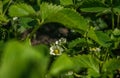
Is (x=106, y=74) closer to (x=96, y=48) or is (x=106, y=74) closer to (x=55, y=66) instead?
(x=96, y=48)

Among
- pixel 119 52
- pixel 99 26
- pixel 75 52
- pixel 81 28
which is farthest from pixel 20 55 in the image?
pixel 99 26

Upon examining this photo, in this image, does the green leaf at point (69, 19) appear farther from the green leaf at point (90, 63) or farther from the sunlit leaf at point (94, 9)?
the sunlit leaf at point (94, 9)

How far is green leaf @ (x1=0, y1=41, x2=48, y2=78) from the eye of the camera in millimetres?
235

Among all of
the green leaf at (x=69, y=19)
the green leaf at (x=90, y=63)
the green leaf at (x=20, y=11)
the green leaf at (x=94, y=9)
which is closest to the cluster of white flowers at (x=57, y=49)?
the green leaf at (x=94, y=9)

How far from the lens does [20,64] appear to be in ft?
0.78

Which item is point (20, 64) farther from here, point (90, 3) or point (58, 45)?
point (58, 45)

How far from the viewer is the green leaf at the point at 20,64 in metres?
0.23

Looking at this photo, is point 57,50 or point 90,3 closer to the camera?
point 90,3

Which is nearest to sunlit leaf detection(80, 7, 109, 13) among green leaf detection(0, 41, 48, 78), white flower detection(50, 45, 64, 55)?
white flower detection(50, 45, 64, 55)

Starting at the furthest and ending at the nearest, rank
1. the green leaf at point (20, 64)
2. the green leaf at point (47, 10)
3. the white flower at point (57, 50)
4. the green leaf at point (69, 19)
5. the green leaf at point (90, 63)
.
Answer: the white flower at point (57, 50)
the green leaf at point (90, 63)
the green leaf at point (47, 10)
the green leaf at point (69, 19)
the green leaf at point (20, 64)

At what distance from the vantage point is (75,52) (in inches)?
70.8

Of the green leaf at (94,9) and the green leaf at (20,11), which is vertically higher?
the green leaf at (20,11)

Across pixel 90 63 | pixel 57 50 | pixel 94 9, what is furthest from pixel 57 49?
pixel 90 63

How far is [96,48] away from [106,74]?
35cm
